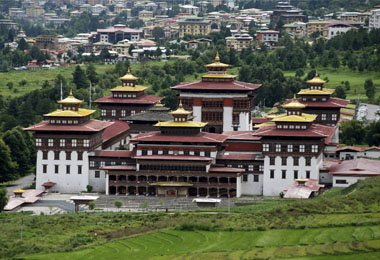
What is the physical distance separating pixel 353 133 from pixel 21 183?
112 feet

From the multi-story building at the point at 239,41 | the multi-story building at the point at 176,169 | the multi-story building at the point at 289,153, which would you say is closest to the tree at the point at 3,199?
the multi-story building at the point at 176,169

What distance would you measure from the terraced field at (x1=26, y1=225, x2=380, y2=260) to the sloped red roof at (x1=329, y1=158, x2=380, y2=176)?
19.9 meters

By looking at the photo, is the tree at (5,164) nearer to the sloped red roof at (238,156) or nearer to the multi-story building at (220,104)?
the sloped red roof at (238,156)

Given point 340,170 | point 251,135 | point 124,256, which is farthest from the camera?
point 251,135

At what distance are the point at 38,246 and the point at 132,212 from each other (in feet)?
49.8

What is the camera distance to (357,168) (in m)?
93.9

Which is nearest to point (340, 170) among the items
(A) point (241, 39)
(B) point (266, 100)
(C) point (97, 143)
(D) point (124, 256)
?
(C) point (97, 143)

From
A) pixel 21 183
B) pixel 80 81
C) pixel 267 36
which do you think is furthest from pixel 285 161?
pixel 267 36

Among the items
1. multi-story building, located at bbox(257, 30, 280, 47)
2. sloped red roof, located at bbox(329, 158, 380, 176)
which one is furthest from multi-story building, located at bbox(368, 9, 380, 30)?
sloped red roof, located at bbox(329, 158, 380, 176)

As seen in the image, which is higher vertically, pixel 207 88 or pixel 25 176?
pixel 207 88

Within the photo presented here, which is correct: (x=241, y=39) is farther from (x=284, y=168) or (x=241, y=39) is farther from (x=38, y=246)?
(x=38, y=246)

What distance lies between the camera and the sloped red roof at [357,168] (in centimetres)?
9338

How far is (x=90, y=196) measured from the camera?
91562 millimetres

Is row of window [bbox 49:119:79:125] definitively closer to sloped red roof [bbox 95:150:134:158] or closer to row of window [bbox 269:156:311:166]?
sloped red roof [bbox 95:150:134:158]
